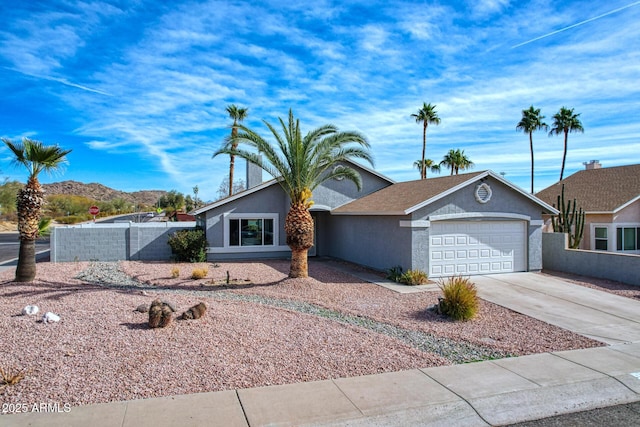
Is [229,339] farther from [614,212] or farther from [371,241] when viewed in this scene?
[614,212]

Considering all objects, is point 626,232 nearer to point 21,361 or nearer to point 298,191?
point 298,191

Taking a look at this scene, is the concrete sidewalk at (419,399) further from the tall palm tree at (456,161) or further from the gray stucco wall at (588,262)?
the tall palm tree at (456,161)

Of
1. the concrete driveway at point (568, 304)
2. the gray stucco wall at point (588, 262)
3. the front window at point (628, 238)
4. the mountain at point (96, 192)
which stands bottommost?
the concrete driveway at point (568, 304)

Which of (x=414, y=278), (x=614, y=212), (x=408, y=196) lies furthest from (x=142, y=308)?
(x=614, y=212)

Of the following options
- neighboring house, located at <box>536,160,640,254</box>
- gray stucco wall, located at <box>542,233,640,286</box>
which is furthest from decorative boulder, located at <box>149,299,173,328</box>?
neighboring house, located at <box>536,160,640,254</box>

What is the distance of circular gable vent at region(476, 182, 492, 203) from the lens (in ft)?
53.2

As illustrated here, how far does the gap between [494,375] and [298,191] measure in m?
8.92

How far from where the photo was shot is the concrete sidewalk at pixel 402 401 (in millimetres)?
5262

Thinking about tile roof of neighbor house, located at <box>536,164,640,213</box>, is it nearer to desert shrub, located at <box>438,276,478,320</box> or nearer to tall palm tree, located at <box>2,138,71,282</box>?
desert shrub, located at <box>438,276,478,320</box>

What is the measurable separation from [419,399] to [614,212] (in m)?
19.9

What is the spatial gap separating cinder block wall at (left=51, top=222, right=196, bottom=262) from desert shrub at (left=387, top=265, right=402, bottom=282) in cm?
1033

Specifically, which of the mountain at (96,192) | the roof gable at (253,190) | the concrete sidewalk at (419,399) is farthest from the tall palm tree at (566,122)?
the mountain at (96,192)

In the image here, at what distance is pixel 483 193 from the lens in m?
16.3

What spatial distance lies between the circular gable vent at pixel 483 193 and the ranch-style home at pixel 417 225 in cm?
4
